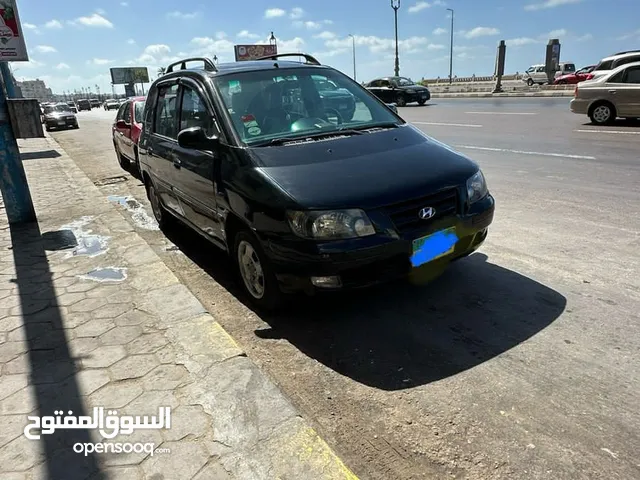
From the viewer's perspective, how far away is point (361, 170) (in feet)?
10.4

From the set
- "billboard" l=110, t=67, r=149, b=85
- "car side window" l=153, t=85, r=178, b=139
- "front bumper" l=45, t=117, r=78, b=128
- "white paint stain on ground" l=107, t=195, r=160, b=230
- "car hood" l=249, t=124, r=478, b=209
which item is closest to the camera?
"car hood" l=249, t=124, r=478, b=209

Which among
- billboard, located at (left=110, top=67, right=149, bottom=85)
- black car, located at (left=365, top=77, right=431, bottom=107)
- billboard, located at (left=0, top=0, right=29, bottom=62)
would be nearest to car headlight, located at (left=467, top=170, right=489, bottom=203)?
billboard, located at (left=0, top=0, right=29, bottom=62)

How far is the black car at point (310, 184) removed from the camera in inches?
115

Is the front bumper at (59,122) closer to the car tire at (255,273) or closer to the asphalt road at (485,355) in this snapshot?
the asphalt road at (485,355)

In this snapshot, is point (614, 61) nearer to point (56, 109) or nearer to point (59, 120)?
point (59, 120)

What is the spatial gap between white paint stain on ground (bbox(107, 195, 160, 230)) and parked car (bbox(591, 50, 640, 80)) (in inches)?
468

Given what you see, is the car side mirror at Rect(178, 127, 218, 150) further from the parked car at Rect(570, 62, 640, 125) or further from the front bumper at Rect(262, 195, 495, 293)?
the parked car at Rect(570, 62, 640, 125)

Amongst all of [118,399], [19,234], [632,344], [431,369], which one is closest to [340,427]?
[431,369]

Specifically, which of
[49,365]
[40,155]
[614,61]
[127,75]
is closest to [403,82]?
[614,61]

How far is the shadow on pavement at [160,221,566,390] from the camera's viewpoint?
283cm

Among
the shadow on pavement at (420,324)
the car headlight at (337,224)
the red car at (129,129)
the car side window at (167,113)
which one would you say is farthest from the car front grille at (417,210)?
the red car at (129,129)

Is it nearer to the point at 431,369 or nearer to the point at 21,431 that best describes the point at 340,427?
the point at 431,369

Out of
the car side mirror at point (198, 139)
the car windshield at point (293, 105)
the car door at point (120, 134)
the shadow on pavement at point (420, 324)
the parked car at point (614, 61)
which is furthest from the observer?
the parked car at point (614, 61)

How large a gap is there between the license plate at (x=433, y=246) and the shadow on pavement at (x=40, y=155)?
1391 centimetres
